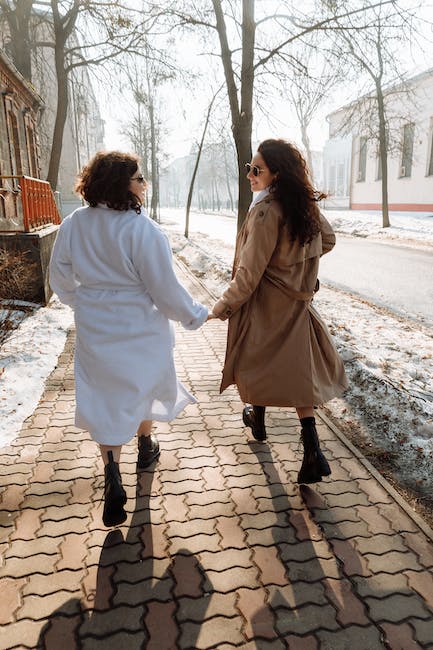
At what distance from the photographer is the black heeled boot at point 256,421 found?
378 centimetres

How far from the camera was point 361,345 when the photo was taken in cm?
584

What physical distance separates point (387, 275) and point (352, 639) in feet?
34.3

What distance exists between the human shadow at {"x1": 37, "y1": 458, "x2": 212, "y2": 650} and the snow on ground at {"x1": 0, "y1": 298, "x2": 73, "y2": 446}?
5.46 ft

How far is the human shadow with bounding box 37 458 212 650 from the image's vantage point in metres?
2.14

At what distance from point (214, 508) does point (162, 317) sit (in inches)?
44.2

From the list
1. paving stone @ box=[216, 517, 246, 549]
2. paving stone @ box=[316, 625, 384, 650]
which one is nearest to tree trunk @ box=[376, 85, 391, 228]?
paving stone @ box=[216, 517, 246, 549]

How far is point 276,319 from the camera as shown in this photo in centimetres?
312

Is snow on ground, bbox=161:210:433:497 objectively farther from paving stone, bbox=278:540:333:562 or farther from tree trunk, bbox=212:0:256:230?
tree trunk, bbox=212:0:256:230

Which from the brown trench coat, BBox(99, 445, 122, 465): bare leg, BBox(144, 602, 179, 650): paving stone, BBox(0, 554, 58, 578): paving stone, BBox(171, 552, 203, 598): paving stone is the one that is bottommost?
BBox(171, 552, 203, 598): paving stone

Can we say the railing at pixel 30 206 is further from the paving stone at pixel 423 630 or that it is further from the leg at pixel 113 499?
the paving stone at pixel 423 630

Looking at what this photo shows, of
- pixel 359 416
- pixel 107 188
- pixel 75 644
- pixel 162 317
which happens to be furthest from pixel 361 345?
pixel 75 644

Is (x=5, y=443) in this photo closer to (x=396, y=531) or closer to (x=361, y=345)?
(x=396, y=531)

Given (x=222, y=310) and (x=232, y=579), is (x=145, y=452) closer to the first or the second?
(x=222, y=310)

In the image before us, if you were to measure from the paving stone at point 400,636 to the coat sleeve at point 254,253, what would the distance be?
173 centimetres
